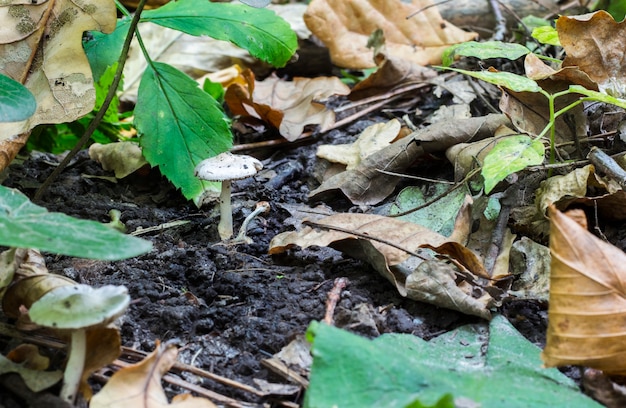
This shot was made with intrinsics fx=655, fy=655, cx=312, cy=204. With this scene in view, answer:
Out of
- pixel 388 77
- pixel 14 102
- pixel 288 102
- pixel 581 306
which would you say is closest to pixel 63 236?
pixel 14 102

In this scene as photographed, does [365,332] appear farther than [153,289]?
No

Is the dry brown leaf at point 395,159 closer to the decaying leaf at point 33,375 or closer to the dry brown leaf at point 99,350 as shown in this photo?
the dry brown leaf at point 99,350

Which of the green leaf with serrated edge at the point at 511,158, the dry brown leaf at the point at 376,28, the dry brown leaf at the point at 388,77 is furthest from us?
the dry brown leaf at the point at 376,28

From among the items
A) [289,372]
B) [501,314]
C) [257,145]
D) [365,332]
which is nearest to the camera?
[289,372]

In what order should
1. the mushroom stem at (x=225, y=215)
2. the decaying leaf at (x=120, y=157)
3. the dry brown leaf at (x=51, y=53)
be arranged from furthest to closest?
1. the decaying leaf at (x=120, y=157)
2. the mushroom stem at (x=225, y=215)
3. the dry brown leaf at (x=51, y=53)

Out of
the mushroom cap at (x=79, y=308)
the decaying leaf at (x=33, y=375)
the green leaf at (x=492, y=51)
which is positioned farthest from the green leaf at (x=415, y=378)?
the green leaf at (x=492, y=51)

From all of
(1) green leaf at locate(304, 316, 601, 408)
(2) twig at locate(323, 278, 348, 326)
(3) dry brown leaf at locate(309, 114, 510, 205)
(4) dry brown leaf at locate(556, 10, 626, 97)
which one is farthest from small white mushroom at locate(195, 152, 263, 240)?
(4) dry brown leaf at locate(556, 10, 626, 97)

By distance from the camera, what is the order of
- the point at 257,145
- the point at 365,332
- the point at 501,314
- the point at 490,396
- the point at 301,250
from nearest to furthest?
the point at 490,396 < the point at 365,332 < the point at 501,314 < the point at 301,250 < the point at 257,145

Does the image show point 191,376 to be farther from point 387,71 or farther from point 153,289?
point 387,71

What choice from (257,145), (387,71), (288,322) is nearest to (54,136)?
(257,145)
